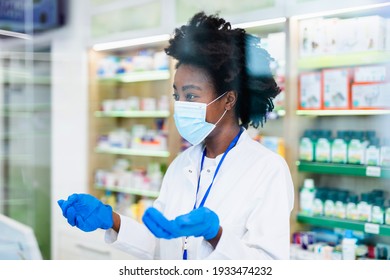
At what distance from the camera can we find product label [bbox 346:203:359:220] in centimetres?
216

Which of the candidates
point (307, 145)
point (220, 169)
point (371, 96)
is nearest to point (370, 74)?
point (371, 96)

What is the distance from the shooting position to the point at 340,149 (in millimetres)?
2307

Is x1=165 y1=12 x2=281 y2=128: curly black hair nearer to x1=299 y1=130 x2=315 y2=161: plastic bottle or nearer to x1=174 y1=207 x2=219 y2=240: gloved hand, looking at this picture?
x1=174 y1=207 x2=219 y2=240: gloved hand

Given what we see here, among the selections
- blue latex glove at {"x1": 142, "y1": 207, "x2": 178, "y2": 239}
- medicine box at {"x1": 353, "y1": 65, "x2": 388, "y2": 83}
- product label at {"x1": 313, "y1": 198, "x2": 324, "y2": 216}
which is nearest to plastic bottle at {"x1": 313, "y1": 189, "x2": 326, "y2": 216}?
product label at {"x1": 313, "y1": 198, "x2": 324, "y2": 216}

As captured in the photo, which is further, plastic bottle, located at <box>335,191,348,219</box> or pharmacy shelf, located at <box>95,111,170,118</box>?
pharmacy shelf, located at <box>95,111,170,118</box>

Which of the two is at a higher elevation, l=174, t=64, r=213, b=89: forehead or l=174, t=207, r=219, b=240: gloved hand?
l=174, t=64, r=213, b=89: forehead

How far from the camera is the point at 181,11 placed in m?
2.10

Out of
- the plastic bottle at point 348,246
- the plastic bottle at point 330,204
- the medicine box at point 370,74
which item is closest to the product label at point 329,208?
the plastic bottle at point 330,204

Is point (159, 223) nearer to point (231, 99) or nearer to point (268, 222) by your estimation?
point (268, 222)

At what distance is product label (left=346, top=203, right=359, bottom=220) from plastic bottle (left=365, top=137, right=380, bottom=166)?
0.21m

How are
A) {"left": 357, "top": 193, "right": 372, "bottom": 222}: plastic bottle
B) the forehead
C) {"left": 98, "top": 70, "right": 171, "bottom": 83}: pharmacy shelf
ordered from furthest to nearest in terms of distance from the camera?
{"left": 98, "top": 70, "right": 171, "bottom": 83}: pharmacy shelf
{"left": 357, "top": 193, "right": 372, "bottom": 222}: plastic bottle
the forehead

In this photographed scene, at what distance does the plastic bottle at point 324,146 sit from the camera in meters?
2.35

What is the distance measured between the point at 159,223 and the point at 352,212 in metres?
1.17

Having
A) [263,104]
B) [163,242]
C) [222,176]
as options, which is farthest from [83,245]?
[263,104]
